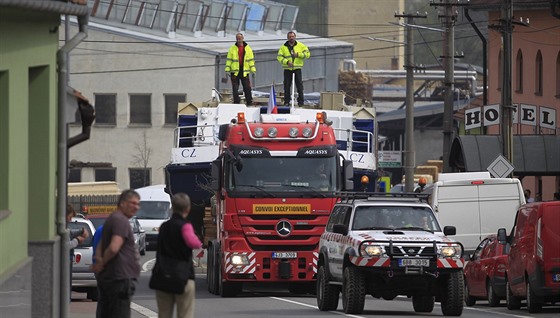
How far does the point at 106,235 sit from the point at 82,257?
45.8 feet

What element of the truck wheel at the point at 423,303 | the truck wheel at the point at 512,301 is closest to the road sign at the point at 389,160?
the truck wheel at the point at 512,301

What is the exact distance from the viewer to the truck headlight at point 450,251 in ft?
74.3

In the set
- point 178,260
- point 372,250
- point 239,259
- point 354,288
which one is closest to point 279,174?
point 239,259

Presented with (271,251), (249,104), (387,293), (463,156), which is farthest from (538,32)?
(387,293)

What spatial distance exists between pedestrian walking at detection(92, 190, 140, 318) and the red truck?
12163mm

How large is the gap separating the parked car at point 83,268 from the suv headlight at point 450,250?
7.74m

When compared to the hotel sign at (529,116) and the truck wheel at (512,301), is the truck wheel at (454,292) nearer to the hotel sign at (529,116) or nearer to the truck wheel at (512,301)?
the truck wheel at (512,301)

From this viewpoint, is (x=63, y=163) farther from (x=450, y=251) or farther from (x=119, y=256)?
(x=450, y=251)

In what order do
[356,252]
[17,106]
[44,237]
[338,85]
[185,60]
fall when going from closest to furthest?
[17,106]
[44,237]
[356,252]
[185,60]
[338,85]

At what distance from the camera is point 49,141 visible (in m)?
16.8

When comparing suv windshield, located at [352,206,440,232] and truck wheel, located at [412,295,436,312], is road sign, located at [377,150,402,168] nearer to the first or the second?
truck wheel, located at [412,295,436,312]

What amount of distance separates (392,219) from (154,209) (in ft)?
121

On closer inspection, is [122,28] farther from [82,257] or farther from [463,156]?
[82,257]

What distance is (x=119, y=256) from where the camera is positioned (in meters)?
15.6
